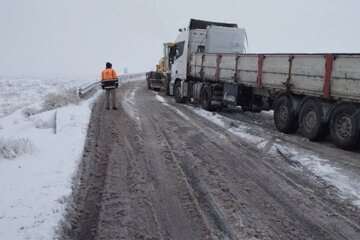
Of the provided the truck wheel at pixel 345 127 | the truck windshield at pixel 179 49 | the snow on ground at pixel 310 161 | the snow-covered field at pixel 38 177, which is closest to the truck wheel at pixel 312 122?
the truck wheel at pixel 345 127

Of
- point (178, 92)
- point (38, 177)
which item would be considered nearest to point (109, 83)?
point (178, 92)

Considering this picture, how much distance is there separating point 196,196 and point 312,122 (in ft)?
19.0

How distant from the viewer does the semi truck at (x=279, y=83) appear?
9.73m

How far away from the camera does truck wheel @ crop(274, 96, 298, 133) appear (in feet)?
39.2

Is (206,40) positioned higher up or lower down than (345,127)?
higher up

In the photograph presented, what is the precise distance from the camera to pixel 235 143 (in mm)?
10305

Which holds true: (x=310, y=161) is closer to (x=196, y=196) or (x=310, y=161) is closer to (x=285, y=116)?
(x=196, y=196)

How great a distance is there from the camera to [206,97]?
57.8 feet

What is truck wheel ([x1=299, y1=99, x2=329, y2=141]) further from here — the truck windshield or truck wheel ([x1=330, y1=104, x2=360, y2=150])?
the truck windshield

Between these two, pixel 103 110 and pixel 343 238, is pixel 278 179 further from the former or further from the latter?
pixel 103 110

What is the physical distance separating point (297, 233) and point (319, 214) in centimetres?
79

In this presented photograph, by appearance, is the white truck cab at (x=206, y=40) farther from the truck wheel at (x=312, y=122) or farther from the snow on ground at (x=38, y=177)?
the snow on ground at (x=38, y=177)

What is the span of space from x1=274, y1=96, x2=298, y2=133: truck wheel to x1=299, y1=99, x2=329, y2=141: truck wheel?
463 millimetres

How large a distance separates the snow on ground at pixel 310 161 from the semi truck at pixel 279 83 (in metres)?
1.10
